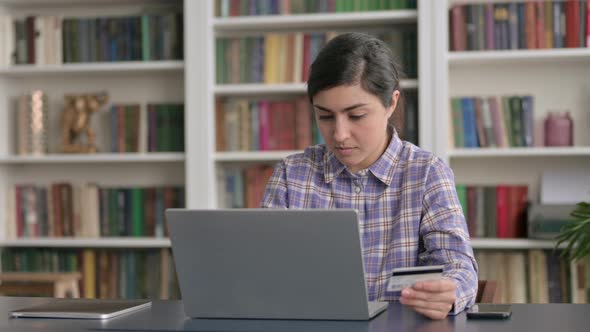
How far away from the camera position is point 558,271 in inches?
135

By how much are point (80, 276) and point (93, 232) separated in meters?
0.26

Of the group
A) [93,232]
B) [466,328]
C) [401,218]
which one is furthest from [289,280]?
[93,232]

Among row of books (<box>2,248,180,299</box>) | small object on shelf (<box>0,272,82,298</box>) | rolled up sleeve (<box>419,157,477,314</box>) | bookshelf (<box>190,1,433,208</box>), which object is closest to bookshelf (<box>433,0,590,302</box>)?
bookshelf (<box>190,1,433,208</box>)

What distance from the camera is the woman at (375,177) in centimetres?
185

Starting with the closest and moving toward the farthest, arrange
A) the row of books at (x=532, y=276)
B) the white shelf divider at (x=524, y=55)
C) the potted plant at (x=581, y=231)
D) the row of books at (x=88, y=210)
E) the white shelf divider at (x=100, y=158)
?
the potted plant at (x=581, y=231)
the white shelf divider at (x=524, y=55)
the row of books at (x=532, y=276)
the white shelf divider at (x=100, y=158)
the row of books at (x=88, y=210)

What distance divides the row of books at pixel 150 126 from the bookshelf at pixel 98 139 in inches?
1.6

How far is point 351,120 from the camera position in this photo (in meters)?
1.88

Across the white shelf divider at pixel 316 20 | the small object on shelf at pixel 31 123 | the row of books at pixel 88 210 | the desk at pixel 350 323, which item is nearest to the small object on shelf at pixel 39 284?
the row of books at pixel 88 210

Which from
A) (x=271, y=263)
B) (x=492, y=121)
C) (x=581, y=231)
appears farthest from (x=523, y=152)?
(x=271, y=263)

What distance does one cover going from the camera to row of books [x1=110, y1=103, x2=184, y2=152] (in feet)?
12.1

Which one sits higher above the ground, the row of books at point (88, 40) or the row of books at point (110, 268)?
the row of books at point (88, 40)

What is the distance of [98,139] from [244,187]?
0.75 metres

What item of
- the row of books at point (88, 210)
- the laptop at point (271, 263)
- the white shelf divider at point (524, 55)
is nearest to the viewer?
the laptop at point (271, 263)

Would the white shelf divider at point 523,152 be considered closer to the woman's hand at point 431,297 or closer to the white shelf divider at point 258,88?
the white shelf divider at point 258,88
